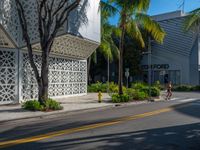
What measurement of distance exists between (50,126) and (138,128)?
10.5 ft

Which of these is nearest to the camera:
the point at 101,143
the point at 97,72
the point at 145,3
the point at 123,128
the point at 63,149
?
the point at 63,149

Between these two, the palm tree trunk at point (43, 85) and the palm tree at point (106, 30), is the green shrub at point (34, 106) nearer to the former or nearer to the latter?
the palm tree trunk at point (43, 85)

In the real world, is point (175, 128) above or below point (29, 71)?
below

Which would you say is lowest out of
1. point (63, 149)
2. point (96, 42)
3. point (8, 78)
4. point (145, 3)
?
point (63, 149)

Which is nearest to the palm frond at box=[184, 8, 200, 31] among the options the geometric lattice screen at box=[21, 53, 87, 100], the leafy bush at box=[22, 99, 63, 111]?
the leafy bush at box=[22, 99, 63, 111]

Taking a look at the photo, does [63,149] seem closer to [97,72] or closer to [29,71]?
[29,71]

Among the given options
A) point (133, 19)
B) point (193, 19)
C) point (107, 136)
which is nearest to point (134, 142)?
point (107, 136)

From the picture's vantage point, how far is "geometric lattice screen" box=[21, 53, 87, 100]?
69.6 feet

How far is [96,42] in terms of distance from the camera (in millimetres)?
26312

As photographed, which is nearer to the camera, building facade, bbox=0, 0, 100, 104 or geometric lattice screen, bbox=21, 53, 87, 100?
building facade, bbox=0, 0, 100, 104

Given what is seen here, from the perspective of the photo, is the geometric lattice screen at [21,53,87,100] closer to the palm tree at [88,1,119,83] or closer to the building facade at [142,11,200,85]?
the palm tree at [88,1,119,83]

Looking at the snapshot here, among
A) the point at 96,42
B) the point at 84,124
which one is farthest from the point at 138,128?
the point at 96,42

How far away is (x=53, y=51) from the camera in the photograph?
24.1 meters

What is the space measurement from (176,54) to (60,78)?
29088mm
